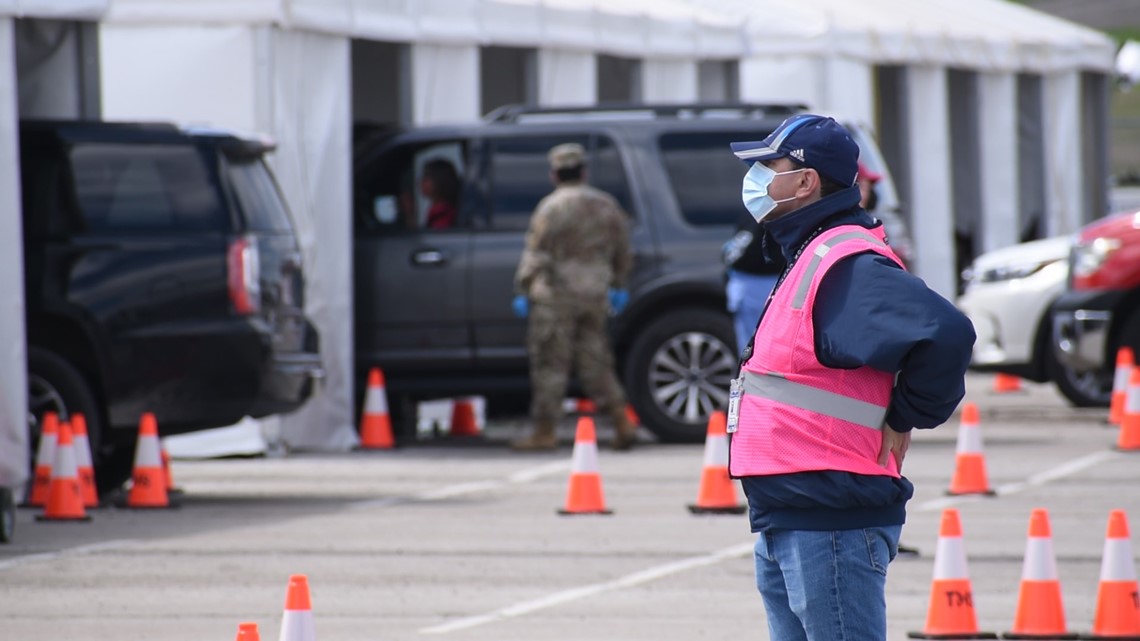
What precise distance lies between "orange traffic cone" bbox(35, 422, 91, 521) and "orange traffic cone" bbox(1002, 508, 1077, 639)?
16.5 ft

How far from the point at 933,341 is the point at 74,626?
4434mm

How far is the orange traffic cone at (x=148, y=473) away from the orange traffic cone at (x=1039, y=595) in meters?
5.25

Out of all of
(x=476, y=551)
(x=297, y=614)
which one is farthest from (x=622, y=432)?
(x=297, y=614)

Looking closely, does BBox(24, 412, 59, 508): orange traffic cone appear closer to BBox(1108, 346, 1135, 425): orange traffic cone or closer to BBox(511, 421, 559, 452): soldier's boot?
Result: BBox(511, 421, 559, 452): soldier's boot

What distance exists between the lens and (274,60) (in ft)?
47.8

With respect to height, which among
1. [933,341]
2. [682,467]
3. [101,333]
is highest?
[933,341]

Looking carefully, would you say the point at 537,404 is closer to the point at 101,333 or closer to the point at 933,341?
the point at 101,333

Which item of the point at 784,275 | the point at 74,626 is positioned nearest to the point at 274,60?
the point at 74,626

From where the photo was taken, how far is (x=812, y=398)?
4590 mm

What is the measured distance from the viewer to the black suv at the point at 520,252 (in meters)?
14.9

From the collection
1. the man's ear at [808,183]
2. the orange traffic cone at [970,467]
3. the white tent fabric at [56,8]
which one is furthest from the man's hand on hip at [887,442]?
the white tent fabric at [56,8]

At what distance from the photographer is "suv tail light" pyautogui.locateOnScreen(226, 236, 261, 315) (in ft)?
39.3

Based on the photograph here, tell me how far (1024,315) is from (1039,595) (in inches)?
364

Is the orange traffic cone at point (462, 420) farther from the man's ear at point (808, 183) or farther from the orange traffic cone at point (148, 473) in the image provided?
the man's ear at point (808, 183)
